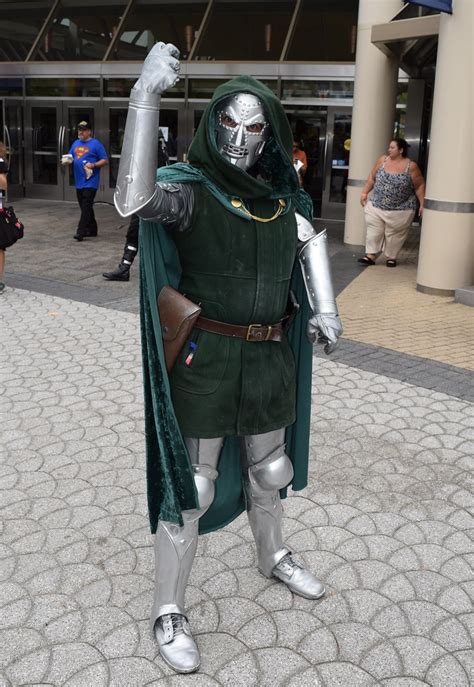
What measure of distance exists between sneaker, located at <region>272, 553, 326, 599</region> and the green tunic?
69 cm

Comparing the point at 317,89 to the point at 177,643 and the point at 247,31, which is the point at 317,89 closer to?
the point at 247,31

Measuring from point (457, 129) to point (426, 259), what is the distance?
1515 millimetres

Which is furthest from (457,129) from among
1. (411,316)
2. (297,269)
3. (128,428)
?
(297,269)

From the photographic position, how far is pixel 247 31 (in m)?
16.3

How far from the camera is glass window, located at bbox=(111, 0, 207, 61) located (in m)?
16.9

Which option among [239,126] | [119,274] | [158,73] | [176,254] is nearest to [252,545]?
[176,254]

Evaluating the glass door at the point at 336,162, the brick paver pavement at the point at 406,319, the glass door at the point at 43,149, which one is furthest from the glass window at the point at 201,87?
the brick paver pavement at the point at 406,319

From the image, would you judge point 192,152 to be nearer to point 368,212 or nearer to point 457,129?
point 457,129

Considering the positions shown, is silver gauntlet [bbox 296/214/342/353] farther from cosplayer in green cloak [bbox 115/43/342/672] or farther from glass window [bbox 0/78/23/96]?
glass window [bbox 0/78/23/96]

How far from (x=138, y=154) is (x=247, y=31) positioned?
50.7 ft

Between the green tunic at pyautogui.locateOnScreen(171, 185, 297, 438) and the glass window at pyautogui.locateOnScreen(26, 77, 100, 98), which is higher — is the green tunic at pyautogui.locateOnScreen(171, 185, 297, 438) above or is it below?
below

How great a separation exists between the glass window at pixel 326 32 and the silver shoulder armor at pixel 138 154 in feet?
47.2

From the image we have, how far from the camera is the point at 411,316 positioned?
7.91 metres

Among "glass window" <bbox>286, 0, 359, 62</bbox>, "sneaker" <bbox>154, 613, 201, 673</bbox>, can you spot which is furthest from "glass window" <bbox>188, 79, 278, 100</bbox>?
"sneaker" <bbox>154, 613, 201, 673</bbox>
